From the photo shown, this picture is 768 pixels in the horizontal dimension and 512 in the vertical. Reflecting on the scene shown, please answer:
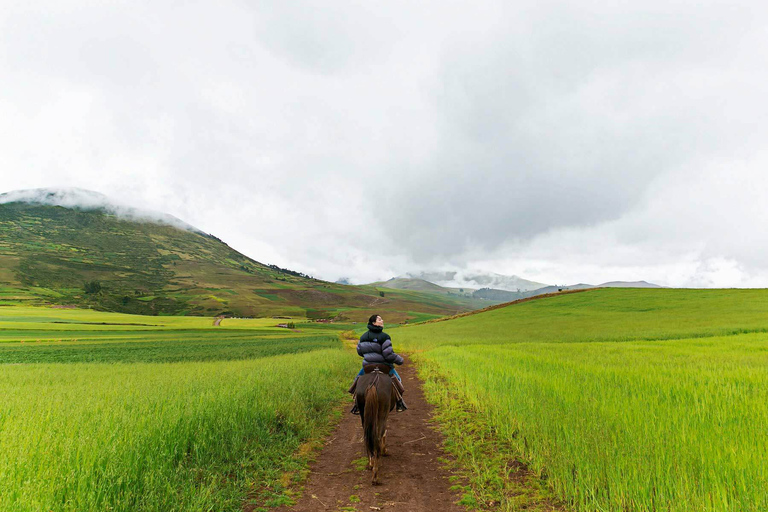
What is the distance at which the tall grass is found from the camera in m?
4.29

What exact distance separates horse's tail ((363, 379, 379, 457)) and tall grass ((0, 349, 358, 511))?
6.79 ft

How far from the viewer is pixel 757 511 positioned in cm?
345

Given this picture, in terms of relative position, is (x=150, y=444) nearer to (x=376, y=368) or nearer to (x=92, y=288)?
(x=376, y=368)

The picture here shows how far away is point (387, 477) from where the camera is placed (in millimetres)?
6516

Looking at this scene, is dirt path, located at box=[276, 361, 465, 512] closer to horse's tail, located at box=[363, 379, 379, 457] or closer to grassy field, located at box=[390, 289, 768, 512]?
horse's tail, located at box=[363, 379, 379, 457]

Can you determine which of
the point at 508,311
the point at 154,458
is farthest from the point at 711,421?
the point at 508,311

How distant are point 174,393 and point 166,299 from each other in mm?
191518

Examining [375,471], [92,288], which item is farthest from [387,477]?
[92,288]

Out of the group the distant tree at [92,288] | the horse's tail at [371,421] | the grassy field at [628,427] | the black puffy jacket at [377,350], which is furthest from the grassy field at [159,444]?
the distant tree at [92,288]

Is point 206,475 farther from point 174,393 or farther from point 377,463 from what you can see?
point 174,393

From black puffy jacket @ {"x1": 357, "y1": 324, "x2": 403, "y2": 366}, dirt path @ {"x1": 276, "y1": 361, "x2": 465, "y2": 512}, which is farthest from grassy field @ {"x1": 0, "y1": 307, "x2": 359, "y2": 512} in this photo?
black puffy jacket @ {"x1": 357, "y1": 324, "x2": 403, "y2": 366}

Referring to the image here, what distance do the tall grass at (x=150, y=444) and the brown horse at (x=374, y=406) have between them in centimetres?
209

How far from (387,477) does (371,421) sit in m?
1.12

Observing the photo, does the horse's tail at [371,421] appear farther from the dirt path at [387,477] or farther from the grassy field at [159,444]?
the grassy field at [159,444]
